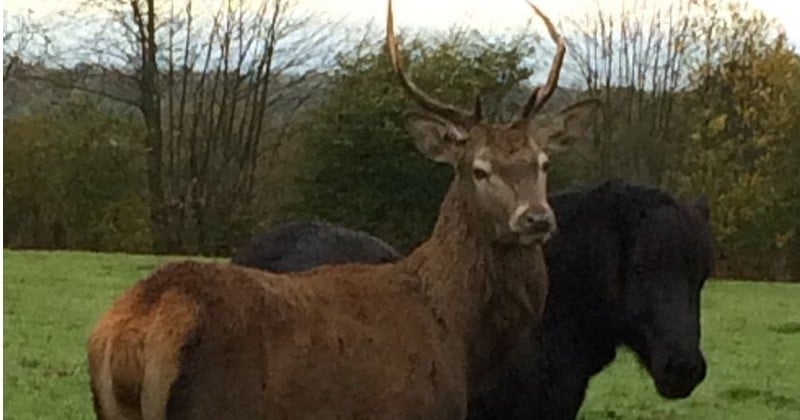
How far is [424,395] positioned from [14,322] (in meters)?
11.6

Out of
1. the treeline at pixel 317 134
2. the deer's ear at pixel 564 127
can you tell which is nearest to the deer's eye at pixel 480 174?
the deer's ear at pixel 564 127

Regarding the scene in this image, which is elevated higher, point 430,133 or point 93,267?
point 430,133

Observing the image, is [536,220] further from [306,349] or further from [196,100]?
[196,100]

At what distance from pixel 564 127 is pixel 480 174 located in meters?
0.68

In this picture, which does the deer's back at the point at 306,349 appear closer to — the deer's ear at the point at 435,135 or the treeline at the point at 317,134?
the deer's ear at the point at 435,135

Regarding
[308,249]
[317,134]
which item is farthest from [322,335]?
[317,134]

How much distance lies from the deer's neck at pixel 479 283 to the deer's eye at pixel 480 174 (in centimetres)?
15

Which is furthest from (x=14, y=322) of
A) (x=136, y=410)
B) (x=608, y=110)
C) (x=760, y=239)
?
(x=760, y=239)

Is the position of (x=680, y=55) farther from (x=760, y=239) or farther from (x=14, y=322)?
(x=14, y=322)

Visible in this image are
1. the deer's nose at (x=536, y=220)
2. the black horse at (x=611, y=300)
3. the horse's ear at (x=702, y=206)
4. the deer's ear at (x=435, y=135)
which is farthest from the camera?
the horse's ear at (x=702, y=206)

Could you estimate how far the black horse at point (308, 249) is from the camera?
8148 millimetres

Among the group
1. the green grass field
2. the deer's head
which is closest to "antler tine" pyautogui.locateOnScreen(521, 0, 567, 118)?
the deer's head

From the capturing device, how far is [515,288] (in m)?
6.15

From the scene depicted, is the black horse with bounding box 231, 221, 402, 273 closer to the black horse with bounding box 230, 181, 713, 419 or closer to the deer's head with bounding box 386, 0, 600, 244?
the black horse with bounding box 230, 181, 713, 419
